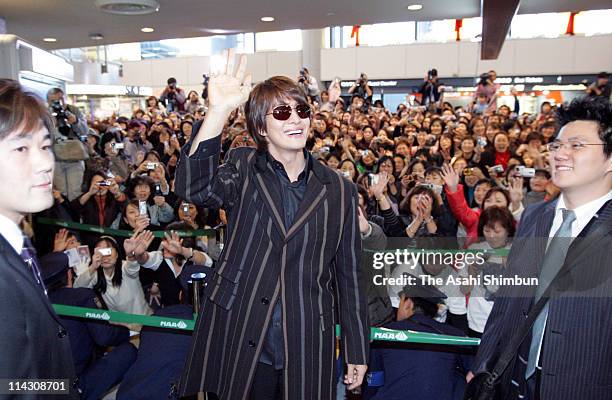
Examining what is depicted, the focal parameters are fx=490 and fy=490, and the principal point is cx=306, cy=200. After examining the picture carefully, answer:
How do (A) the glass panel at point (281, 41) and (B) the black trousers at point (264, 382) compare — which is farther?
(A) the glass panel at point (281, 41)

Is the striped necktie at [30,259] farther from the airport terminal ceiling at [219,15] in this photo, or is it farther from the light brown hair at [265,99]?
the airport terminal ceiling at [219,15]

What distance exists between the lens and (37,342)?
3.74 feet

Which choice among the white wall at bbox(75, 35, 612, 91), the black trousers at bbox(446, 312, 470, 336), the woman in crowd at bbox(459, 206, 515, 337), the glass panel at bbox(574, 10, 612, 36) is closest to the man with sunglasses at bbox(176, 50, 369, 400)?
the woman in crowd at bbox(459, 206, 515, 337)

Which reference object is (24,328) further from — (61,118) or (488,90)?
(488,90)

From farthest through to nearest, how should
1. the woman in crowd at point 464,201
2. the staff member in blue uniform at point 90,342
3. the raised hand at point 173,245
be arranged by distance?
the woman in crowd at point 464,201 → the raised hand at point 173,245 → the staff member in blue uniform at point 90,342

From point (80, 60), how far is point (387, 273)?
819 inches

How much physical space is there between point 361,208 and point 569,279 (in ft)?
8.16

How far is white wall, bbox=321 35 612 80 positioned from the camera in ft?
58.2

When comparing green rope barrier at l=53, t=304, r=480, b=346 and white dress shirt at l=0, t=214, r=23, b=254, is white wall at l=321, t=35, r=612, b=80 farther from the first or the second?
white dress shirt at l=0, t=214, r=23, b=254

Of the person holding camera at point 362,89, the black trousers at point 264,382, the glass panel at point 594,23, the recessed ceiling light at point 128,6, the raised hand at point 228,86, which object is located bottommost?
the black trousers at point 264,382

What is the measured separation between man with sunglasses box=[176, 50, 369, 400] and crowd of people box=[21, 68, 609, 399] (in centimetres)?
22

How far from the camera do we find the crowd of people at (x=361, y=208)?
3.46 m

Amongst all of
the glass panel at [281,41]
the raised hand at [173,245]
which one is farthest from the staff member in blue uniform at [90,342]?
the glass panel at [281,41]

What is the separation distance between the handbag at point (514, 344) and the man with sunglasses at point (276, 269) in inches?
Answer: 19.4
